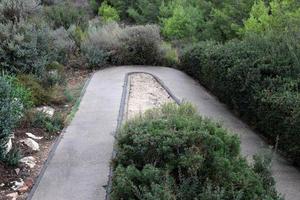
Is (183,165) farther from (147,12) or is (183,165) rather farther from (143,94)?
(147,12)

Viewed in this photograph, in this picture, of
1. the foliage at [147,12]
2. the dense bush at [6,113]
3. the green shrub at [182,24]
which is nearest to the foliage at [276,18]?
the green shrub at [182,24]

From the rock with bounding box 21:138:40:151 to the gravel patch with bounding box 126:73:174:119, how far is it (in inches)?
80.0

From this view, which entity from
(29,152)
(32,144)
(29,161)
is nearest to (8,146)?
(29,161)

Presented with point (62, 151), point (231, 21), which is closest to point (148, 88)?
point (62, 151)

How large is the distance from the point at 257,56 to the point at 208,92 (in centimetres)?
306

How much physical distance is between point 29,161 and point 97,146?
113 cm

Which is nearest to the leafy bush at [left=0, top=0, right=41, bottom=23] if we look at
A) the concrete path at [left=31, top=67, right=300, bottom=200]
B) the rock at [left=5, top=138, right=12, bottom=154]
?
the concrete path at [left=31, top=67, right=300, bottom=200]

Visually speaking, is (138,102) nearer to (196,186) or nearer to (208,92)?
(208,92)

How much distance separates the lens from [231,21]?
19984 millimetres

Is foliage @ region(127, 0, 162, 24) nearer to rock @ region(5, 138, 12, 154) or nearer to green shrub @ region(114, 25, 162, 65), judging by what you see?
green shrub @ region(114, 25, 162, 65)

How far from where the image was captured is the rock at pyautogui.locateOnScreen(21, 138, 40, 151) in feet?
24.4

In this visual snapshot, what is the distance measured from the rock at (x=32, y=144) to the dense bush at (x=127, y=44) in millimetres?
7529

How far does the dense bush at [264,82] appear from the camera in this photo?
7801mm

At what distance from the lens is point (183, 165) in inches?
208
